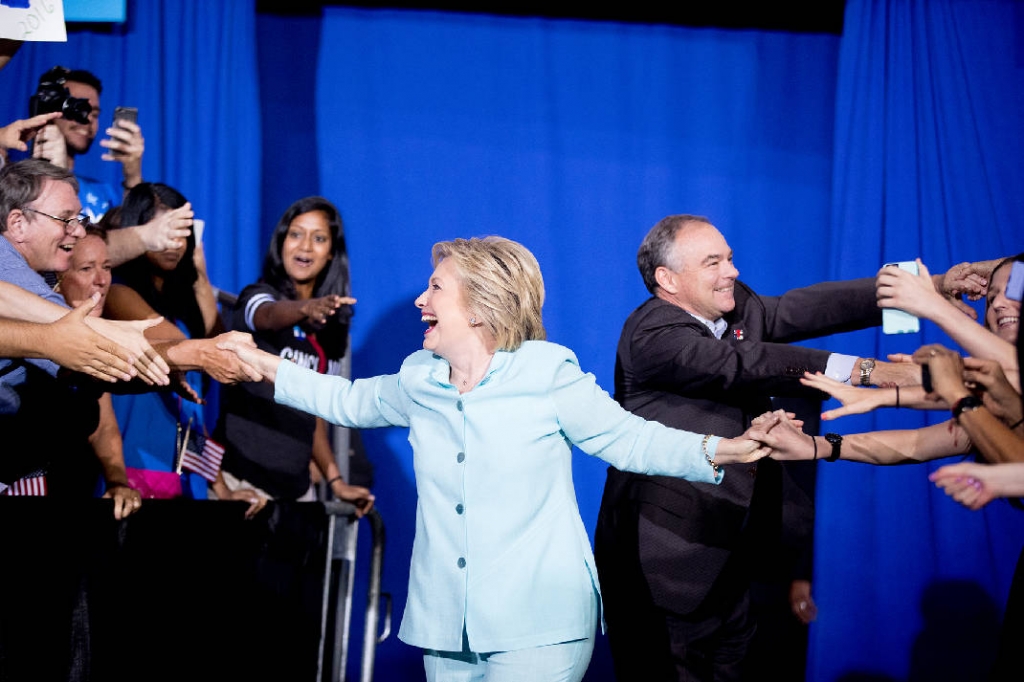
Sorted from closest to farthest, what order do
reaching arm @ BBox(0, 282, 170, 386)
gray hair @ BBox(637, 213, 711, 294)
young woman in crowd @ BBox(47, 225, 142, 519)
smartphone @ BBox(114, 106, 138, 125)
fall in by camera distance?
reaching arm @ BBox(0, 282, 170, 386)
young woman in crowd @ BBox(47, 225, 142, 519)
gray hair @ BBox(637, 213, 711, 294)
smartphone @ BBox(114, 106, 138, 125)

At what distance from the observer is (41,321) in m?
2.70

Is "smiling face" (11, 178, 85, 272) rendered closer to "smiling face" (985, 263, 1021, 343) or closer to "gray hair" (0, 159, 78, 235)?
"gray hair" (0, 159, 78, 235)

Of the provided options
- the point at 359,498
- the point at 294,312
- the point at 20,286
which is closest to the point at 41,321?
the point at 20,286

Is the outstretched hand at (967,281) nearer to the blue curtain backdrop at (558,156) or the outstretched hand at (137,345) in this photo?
the blue curtain backdrop at (558,156)

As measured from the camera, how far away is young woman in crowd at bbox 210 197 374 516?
390 centimetres

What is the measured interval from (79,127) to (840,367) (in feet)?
10.1

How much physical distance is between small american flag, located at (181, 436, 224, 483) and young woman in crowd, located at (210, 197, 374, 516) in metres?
0.08

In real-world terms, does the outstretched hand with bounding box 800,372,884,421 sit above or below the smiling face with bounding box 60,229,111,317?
below

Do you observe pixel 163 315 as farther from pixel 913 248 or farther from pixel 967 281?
pixel 913 248

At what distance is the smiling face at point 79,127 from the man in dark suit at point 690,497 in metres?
2.39

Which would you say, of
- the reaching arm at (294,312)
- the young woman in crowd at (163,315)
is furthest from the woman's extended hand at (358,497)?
the reaching arm at (294,312)

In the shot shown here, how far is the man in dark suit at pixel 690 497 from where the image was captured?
3.06 m

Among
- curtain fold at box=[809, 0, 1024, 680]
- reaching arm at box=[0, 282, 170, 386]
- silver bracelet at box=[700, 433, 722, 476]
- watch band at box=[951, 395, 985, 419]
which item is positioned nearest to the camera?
watch band at box=[951, 395, 985, 419]

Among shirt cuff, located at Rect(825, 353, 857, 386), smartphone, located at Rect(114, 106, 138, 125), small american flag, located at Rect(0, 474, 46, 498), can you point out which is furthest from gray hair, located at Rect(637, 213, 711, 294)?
smartphone, located at Rect(114, 106, 138, 125)
